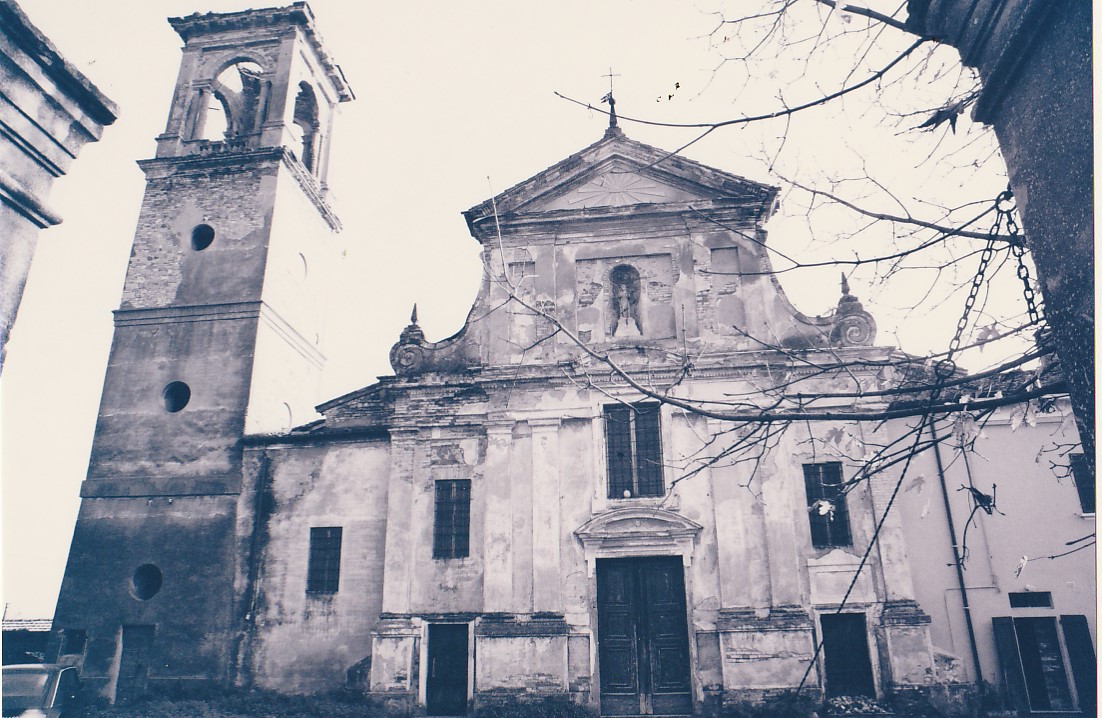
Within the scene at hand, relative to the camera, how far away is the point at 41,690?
13.5 m

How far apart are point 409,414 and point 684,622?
6.55 metres

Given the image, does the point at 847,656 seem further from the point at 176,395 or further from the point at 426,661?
the point at 176,395

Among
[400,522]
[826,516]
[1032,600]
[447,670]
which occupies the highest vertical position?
[400,522]

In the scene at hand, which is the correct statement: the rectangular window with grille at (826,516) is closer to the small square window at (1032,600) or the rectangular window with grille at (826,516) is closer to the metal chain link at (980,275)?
the small square window at (1032,600)

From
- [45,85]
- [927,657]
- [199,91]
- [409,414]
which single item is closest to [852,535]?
[927,657]

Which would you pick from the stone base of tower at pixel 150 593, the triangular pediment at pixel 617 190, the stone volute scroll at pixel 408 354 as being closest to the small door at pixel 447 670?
the stone base of tower at pixel 150 593

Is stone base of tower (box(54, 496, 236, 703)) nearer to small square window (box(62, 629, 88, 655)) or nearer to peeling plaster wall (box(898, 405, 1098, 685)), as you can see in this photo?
small square window (box(62, 629, 88, 655))

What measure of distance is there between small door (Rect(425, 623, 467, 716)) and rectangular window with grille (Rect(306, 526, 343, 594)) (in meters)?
2.59

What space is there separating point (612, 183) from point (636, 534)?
7.50 metres

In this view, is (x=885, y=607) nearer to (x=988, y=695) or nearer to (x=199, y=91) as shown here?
(x=988, y=695)

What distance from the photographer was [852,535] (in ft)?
41.6

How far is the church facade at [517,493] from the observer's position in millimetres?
12312

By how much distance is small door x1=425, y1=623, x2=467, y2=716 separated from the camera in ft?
41.5

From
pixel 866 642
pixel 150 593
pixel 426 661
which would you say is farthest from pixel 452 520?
pixel 866 642
